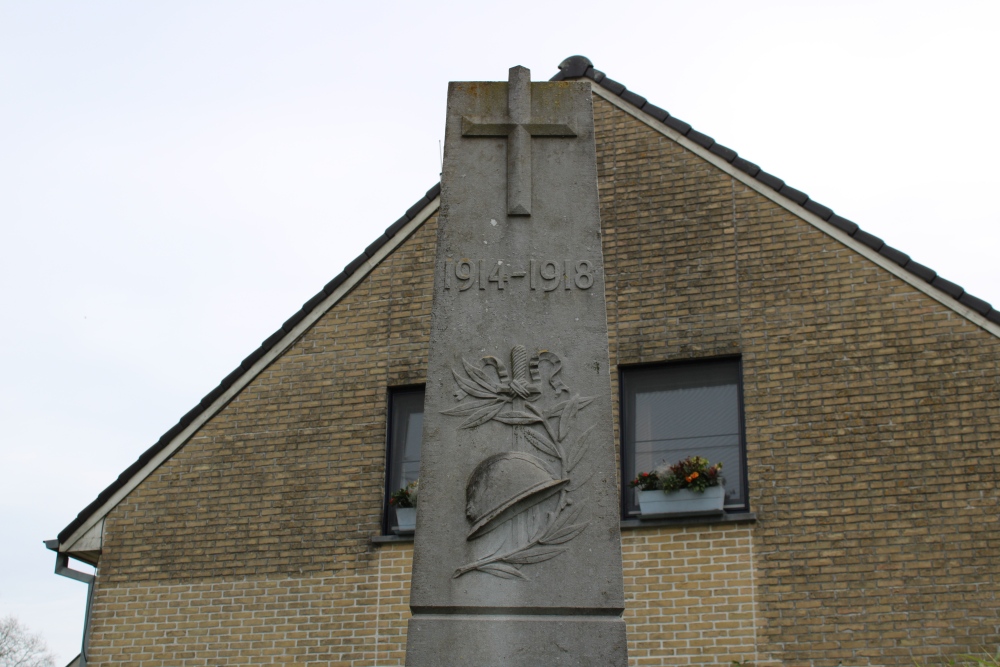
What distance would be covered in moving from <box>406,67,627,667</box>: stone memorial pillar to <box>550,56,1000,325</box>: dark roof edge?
16.7 feet

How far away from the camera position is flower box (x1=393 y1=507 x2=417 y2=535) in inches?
418

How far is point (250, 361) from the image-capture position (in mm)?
11891

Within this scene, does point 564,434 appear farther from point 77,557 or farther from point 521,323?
point 77,557

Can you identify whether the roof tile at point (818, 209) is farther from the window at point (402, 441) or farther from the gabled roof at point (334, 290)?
the window at point (402, 441)

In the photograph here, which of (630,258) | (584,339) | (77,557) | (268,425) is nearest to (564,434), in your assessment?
(584,339)

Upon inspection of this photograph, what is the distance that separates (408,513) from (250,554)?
1.63 m

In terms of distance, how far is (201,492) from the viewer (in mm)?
11477

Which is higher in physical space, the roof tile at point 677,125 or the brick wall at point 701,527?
the roof tile at point 677,125

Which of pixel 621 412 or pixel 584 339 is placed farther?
pixel 621 412

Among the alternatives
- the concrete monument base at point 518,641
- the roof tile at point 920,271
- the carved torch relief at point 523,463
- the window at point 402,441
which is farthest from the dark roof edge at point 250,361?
the concrete monument base at point 518,641

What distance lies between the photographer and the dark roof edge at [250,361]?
11734 millimetres

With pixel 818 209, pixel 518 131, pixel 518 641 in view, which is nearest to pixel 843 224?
pixel 818 209

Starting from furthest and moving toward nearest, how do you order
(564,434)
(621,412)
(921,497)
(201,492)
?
(201,492) < (621,412) < (921,497) < (564,434)

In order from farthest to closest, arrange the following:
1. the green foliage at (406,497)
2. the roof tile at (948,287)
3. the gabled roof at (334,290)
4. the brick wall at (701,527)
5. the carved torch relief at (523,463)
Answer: the gabled roof at (334,290) < the green foliage at (406,497) < the roof tile at (948,287) < the brick wall at (701,527) < the carved torch relief at (523,463)
